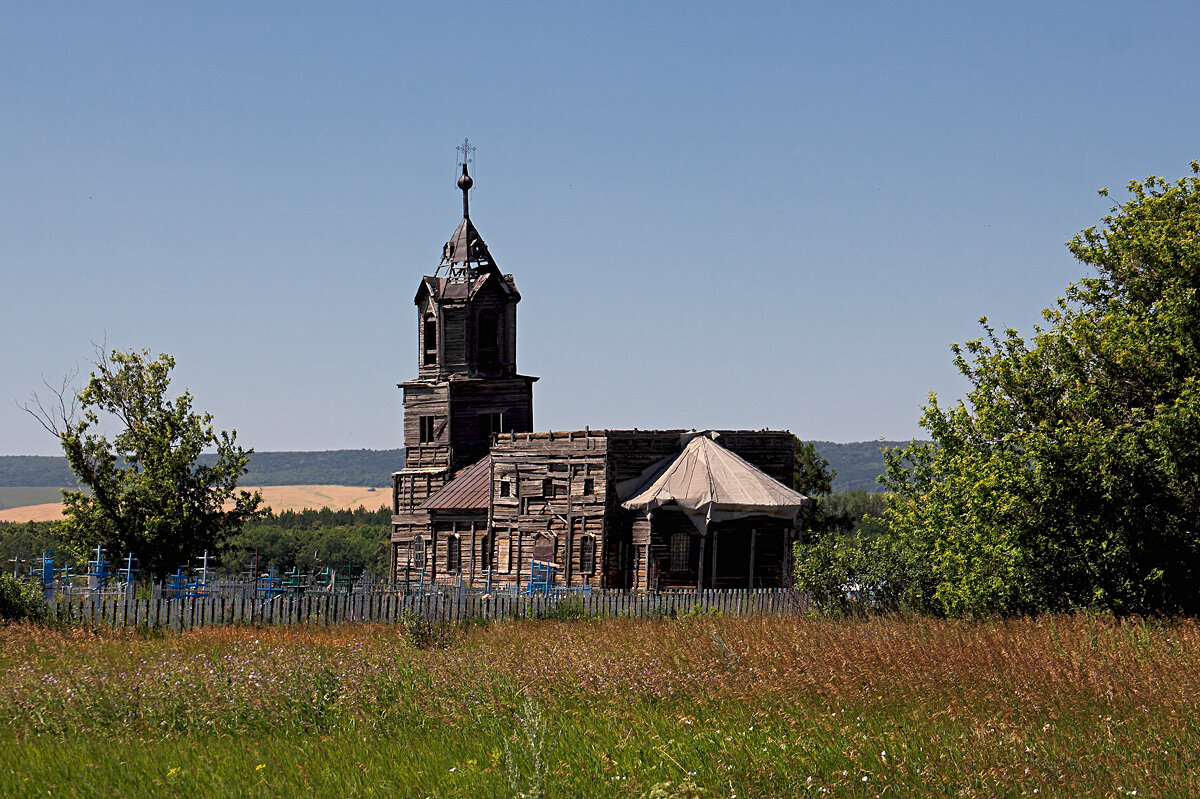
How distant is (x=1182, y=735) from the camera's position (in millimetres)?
8969

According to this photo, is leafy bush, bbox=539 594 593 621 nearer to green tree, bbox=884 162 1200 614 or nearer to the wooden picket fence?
the wooden picket fence

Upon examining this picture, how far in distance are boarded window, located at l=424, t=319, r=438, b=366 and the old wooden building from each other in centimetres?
9

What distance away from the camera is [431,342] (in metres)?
50.4

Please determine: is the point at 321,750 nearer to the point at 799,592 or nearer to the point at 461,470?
the point at 799,592

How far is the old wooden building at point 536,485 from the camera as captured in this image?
125 feet

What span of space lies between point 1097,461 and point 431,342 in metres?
35.3

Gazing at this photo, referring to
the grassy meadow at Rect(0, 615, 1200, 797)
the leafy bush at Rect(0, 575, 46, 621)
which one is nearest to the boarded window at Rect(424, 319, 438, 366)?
the leafy bush at Rect(0, 575, 46, 621)

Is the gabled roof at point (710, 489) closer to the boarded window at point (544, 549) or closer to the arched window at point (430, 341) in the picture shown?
the boarded window at point (544, 549)

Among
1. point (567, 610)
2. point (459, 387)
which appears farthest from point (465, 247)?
point (567, 610)

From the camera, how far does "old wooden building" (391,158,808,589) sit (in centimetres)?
3803

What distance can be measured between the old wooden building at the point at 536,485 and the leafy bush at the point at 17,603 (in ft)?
53.7

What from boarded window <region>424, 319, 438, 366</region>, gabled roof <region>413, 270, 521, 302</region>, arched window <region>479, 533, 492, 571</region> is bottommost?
arched window <region>479, 533, 492, 571</region>

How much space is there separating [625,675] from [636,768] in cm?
331

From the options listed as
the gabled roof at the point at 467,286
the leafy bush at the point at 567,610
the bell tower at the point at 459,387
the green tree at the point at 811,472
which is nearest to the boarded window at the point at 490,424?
the bell tower at the point at 459,387
